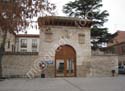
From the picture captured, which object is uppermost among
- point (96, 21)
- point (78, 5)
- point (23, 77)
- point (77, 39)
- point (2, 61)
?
point (78, 5)

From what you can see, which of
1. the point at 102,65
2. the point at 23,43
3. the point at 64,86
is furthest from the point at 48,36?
the point at 23,43

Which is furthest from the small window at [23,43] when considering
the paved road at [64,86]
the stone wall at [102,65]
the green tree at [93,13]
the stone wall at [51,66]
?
the paved road at [64,86]

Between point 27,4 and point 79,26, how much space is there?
1647 centimetres

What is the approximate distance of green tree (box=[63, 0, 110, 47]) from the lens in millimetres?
42781

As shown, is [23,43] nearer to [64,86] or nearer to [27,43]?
[27,43]

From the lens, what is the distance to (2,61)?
2712 cm

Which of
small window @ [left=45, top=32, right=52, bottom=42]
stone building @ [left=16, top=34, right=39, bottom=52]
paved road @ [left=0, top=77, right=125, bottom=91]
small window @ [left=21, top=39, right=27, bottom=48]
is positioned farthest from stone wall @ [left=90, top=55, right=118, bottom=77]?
small window @ [left=21, top=39, right=27, bottom=48]

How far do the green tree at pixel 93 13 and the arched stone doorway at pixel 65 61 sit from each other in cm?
1369

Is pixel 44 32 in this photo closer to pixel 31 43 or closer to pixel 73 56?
pixel 73 56

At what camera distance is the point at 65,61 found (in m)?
29.6

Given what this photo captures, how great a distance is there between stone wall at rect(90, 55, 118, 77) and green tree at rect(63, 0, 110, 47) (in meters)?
12.7

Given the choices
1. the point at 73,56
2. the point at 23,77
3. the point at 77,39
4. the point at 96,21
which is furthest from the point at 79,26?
the point at 96,21

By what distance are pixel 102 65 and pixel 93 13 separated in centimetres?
1676

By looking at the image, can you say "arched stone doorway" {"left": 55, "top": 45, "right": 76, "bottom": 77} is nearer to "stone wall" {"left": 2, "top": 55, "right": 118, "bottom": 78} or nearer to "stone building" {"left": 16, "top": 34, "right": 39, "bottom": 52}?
"stone wall" {"left": 2, "top": 55, "right": 118, "bottom": 78}
